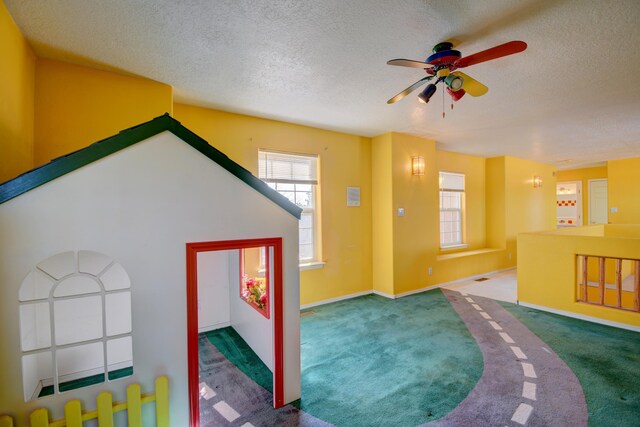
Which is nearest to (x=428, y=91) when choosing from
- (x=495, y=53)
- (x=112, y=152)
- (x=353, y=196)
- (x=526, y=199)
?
(x=495, y=53)

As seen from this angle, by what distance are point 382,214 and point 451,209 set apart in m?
2.31

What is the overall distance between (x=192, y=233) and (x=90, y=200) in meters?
0.56

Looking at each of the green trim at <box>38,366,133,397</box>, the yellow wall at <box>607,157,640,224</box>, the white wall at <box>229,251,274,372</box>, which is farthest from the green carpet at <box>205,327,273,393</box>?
the yellow wall at <box>607,157,640,224</box>

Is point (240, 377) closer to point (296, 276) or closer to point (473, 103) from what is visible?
point (296, 276)

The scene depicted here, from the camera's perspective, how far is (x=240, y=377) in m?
2.58

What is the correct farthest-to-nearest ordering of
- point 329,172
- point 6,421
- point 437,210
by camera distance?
point 437,210, point 329,172, point 6,421

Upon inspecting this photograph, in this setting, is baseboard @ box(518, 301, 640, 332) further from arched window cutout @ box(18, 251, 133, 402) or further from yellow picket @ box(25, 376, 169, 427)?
arched window cutout @ box(18, 251, 133, 402)

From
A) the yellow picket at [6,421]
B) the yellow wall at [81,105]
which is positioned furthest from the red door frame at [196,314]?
the yellow wall at [81,105]

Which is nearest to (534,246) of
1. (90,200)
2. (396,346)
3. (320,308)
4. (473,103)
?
(473,103)

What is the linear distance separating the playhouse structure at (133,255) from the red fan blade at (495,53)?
1693 millimetres

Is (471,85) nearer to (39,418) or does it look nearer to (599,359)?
(599,359)

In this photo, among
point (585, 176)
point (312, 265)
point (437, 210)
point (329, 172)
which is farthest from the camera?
point (585, 176)

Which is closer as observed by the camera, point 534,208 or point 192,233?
point 192,233

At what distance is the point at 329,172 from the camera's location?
4562 mm
